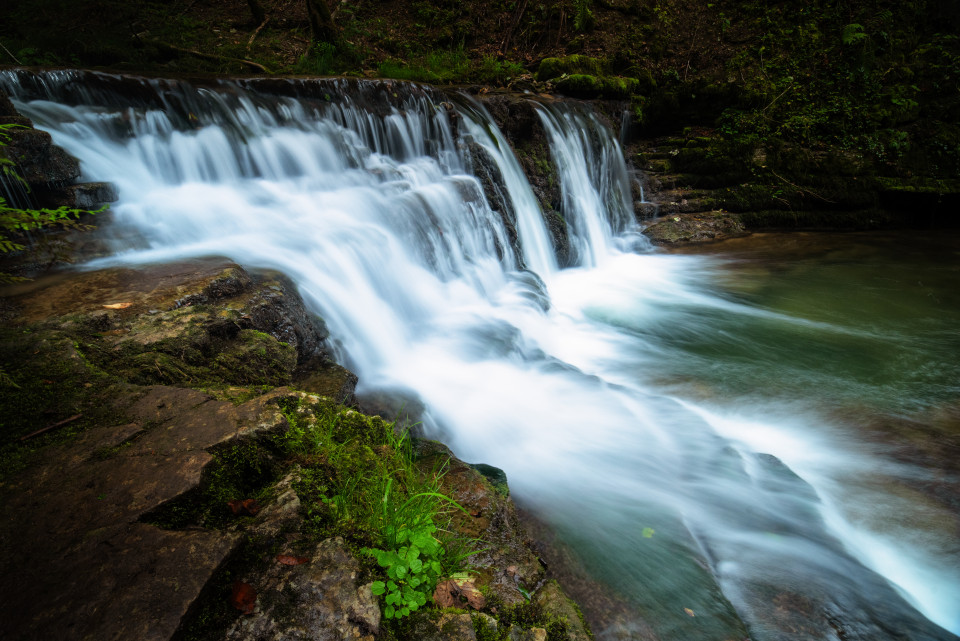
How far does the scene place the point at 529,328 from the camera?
6238mm

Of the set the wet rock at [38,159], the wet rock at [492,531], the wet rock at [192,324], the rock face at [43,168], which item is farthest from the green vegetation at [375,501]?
the wet rock at [38,159]

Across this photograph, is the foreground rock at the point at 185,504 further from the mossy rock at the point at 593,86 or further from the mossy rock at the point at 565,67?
the mossy rock at the point at 565,67

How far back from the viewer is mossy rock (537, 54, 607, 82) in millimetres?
11039

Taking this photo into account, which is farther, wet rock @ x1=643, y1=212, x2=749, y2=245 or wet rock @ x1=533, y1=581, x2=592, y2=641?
wet rock @ x1=643, y1=212, x2=749, y2=245

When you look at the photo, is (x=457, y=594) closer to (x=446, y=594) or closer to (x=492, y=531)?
(x=446, y=594)

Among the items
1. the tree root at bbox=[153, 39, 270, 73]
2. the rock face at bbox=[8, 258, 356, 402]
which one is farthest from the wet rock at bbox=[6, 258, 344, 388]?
the tree root at bbox=[153, 39, 270, 73]

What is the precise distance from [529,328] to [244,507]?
15.7ft

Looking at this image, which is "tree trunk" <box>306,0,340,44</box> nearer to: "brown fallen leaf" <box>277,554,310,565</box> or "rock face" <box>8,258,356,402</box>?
"rock face" <box>8,258,356,402</box>

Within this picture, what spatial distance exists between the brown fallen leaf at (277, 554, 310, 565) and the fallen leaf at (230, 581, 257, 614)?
4.7 inches

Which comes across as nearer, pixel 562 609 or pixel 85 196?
pixel 562 609

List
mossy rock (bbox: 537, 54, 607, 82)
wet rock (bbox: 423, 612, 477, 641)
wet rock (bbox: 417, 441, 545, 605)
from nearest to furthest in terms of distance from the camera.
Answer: wet rock (bbox: 423, 612, 477, 641), wet rock (bbox: 417, 441, 545, 605), mossy rock (bbox: 537, 54, 607, 82)

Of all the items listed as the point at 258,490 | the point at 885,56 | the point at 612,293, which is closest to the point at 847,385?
the point at 612,293

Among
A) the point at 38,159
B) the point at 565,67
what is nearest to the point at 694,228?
the point at 565,67

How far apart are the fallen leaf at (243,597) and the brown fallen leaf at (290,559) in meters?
0.12
